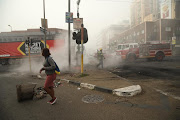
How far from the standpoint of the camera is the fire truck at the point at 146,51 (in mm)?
14883

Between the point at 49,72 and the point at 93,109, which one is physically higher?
the point at 49,72

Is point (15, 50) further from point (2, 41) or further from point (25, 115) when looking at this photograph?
point (25, 115)

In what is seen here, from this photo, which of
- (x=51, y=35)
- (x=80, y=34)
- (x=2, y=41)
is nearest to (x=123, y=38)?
(x=51, y=35)

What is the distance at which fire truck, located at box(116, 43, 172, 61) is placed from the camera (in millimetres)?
14883

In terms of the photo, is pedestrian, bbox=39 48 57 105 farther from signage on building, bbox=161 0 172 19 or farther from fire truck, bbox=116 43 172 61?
signage on building, bbox=161 0 172 19

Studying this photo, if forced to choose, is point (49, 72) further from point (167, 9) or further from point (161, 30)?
point (167, 9)

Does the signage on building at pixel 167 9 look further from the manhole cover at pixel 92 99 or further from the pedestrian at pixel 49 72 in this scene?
the pedestrian at pixel 49 72

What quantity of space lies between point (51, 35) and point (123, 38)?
4587 cm

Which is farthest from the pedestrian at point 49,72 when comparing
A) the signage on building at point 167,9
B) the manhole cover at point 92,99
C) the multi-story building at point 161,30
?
the signage on building at point 167,9

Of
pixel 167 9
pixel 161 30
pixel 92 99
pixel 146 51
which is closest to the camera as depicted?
pixel 92 99

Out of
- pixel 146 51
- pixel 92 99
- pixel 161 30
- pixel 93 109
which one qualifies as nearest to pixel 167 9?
pixel 161 30

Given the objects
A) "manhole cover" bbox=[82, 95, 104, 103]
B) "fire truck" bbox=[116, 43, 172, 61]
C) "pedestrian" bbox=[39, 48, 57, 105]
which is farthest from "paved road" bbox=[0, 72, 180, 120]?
"fire truck" bbox=[116, 43, 172, 61]

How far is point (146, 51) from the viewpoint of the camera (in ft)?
48.8

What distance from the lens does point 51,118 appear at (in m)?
2.77
